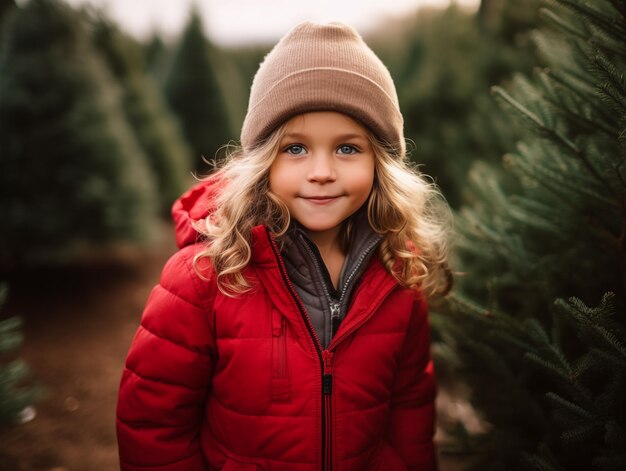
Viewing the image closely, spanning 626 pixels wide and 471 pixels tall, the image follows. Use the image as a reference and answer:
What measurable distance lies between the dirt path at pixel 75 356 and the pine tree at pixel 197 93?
19.4 ft

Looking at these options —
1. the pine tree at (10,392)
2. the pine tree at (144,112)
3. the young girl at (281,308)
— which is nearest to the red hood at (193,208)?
the young girl at (281,308)

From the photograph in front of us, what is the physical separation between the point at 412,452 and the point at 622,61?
1.77 m

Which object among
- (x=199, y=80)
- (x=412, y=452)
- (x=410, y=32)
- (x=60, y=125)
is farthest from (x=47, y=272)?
(x=410, y=32)

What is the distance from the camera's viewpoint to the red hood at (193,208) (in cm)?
176

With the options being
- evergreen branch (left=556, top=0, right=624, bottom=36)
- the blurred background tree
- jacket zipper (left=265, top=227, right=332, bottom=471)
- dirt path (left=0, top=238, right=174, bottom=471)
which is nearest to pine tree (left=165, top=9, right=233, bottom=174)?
the blurred background tree

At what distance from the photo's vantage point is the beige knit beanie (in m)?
1.59

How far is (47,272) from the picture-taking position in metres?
5.02

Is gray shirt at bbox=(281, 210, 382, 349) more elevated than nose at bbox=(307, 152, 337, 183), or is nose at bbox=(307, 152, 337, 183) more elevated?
nose at bbox=(307, 152, 337, 183)

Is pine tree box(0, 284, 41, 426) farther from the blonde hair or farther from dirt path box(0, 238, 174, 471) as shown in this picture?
dirt path box(0, 238, 174, 471)

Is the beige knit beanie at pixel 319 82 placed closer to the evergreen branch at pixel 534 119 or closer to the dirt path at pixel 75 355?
the evergreen branch at pixel 534 119

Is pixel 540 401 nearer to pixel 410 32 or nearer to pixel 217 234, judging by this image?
pixel 217 234

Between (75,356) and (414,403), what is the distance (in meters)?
3.14

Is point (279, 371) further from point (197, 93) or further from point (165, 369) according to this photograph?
point (197, 93)

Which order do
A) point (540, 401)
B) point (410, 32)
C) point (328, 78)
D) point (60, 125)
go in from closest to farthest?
point (328, 78) → point (540, 401) → point (60, 125) → point (410, 32)
